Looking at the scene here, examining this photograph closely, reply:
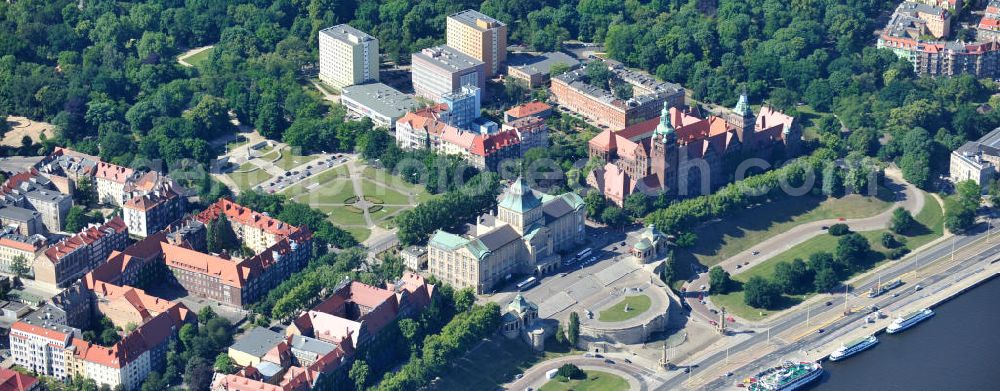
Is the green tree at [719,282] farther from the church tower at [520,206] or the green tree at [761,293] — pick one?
the church tower at [520,206]

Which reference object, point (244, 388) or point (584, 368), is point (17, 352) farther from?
point (584, 368)

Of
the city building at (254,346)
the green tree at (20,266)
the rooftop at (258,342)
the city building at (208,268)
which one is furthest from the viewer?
the green tree at (20,266)

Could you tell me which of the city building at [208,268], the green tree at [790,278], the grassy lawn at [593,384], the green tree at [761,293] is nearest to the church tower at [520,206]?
the grassy lawn at [593,384]

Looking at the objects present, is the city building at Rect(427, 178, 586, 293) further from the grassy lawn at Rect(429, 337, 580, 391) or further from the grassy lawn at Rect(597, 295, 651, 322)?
the grassy lawn at Rect(597, 295, 651, 322)

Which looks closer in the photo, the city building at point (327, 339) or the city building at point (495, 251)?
the city building at point (327, 339)

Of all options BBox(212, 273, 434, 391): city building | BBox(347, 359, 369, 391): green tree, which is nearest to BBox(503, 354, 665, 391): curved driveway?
BBox(347, 359, 369, 391): green tree

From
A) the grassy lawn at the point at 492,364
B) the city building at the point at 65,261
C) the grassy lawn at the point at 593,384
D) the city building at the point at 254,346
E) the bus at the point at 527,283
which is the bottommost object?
the grassy lawn at the point at 593,384
